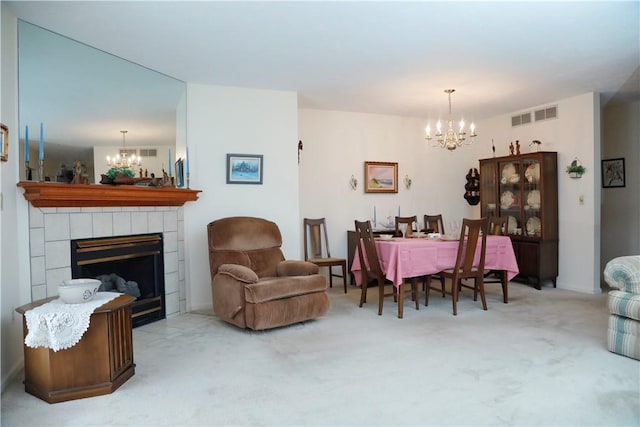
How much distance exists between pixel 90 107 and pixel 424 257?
3.26 metres

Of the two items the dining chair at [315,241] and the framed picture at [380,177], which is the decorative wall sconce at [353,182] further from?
the dining chair at [315,241]

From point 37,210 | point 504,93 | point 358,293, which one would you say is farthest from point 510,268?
point 37,210

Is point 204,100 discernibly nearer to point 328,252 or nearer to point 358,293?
point 328,252

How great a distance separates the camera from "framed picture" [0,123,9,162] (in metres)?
2.48

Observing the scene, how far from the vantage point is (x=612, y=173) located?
218 inches

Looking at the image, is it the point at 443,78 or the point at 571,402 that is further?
the point at 443,78

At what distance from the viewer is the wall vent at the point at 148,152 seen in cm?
379

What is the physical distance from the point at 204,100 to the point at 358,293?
9.37 feet

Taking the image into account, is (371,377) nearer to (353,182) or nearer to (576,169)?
(353,182)

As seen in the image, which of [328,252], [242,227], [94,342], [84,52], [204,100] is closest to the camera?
[94,342]

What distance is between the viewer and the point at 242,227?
4074 mm

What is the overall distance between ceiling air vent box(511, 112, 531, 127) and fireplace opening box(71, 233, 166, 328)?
500cm

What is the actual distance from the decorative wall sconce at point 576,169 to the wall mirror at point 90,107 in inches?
182

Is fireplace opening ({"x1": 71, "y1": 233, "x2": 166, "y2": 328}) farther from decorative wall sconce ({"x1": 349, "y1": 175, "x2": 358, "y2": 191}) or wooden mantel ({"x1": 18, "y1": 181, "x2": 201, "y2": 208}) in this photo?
decorative wall sconce ({"x1": 349, "y1": 175, "x2": 358, "y2": 191})
